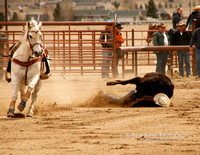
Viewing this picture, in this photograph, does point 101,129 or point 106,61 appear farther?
point 106,61

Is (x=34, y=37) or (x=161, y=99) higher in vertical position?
(x=34, y=37)

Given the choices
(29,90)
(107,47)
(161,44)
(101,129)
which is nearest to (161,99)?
(101,129)

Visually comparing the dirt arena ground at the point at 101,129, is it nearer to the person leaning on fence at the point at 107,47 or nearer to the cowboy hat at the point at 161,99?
the cowboy hat at the point at 161,99

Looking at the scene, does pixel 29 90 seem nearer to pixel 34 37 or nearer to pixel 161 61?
pixel 34 37

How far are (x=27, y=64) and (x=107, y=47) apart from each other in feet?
31.0

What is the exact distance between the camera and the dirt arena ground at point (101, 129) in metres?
5.62

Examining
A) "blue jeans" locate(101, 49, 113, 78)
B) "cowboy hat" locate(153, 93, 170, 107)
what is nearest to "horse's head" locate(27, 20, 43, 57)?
"cowboy hat" locate(153, 93, 170, 107)

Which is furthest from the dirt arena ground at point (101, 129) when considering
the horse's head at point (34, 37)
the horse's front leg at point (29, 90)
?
the horse's head at point (34, 37)

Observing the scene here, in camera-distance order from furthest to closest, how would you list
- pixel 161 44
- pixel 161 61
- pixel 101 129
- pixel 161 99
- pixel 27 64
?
pixel 161 44 < pixel 161 61 < pixel 161 99 < pixel 27 64 < pixel 101 129

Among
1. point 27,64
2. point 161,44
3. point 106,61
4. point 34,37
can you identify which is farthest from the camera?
point 106,61

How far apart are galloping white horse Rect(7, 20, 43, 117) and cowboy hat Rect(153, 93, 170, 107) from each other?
2.14 meters

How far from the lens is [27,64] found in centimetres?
810

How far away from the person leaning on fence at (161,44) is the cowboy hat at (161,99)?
708cm

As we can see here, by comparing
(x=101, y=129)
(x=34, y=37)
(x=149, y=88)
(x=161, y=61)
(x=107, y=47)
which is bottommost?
(x=101, y=129)
